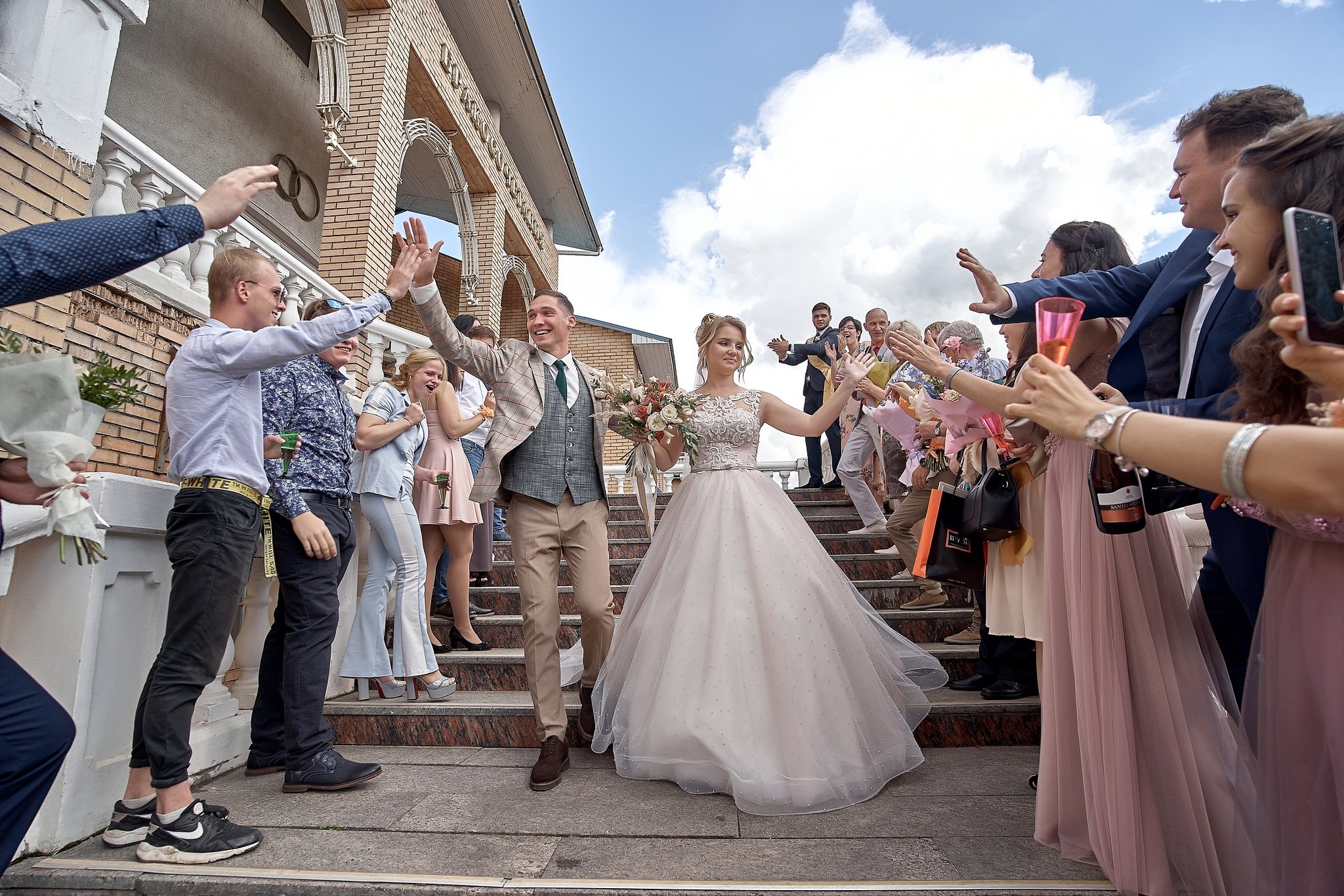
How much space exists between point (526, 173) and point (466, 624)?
43.6 feet

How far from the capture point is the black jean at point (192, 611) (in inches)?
93.9

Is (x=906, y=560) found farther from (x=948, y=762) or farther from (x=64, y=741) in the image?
(x=64, y=741)

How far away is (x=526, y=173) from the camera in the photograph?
1565 centimetres

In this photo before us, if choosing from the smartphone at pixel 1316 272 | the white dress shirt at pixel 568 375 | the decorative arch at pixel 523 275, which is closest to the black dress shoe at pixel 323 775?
the white dress shirt at pixel 568 375

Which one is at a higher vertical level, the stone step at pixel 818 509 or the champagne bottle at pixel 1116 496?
the stone step at pixel 818 509

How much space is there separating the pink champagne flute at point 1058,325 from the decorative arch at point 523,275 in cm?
1292

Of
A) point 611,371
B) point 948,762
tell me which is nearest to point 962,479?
point 948,762

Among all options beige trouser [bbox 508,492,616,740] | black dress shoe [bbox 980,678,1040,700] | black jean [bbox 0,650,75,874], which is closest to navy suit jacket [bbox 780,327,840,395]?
black dress shoe [bbox 980,678,1040,700]

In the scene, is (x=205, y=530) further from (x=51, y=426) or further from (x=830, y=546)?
(x=830, y=546)

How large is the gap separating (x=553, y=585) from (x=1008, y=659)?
2420mm

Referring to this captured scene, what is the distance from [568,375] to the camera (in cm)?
370

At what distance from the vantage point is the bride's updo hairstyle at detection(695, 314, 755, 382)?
4.17 metres

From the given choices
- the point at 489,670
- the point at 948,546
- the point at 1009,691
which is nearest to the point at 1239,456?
the point at 948,546

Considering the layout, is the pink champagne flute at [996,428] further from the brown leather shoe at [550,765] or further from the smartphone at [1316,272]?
the brown leather shoe at [550,765]
